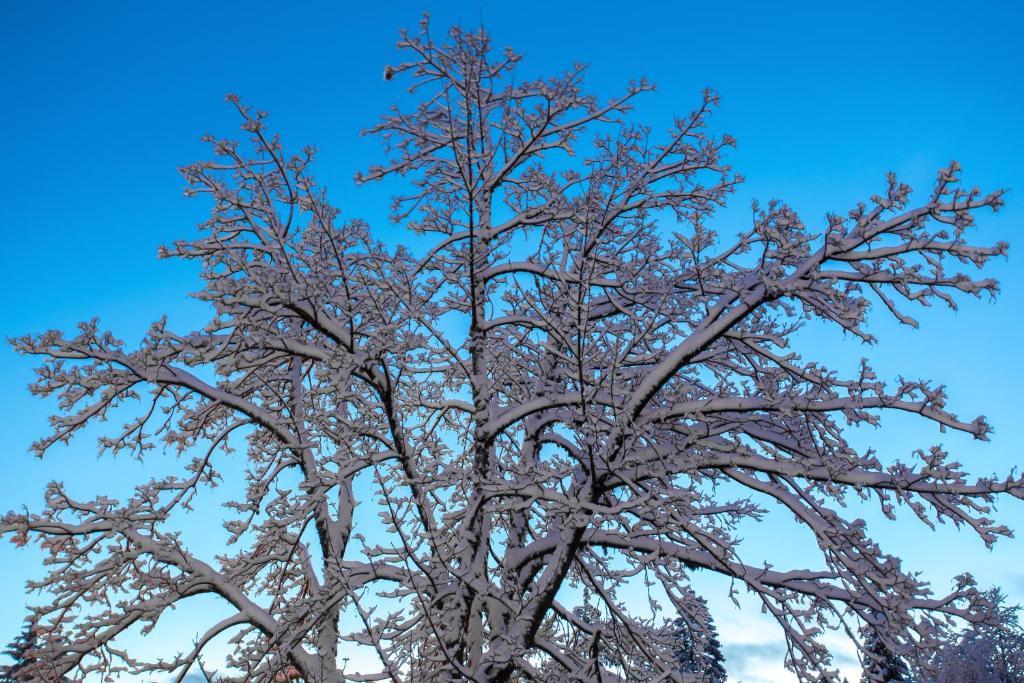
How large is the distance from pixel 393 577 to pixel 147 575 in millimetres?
2379

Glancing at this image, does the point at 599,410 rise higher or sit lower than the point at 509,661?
higher

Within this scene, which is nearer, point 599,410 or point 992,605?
point 992,605

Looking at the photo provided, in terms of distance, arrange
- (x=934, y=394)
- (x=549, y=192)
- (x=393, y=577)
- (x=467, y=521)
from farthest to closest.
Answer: (x=549, y=192) → (x=393, y=577) → (x=467, y=521) → (x=934, y=394)

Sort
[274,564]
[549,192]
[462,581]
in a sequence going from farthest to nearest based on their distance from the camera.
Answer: [274,564] < [549,192] < [462,581]

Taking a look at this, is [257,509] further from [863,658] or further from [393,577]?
[863,658]

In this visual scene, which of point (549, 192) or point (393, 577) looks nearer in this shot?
point (393, 577)

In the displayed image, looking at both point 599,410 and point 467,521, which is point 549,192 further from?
point 467,521

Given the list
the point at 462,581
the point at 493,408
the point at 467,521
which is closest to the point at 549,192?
the point at 493,408

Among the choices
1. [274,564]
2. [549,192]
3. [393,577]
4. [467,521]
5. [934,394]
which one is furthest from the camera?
[274,564]

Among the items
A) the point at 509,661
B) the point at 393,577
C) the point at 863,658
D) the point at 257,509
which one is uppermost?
the point at 257,509

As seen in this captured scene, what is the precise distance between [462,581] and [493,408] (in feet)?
6.45

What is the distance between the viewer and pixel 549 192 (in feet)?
29.8

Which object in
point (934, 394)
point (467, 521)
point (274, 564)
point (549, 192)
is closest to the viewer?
point (934, 394)

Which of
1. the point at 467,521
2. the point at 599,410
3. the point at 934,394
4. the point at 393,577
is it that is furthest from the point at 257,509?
the point at 934,394
